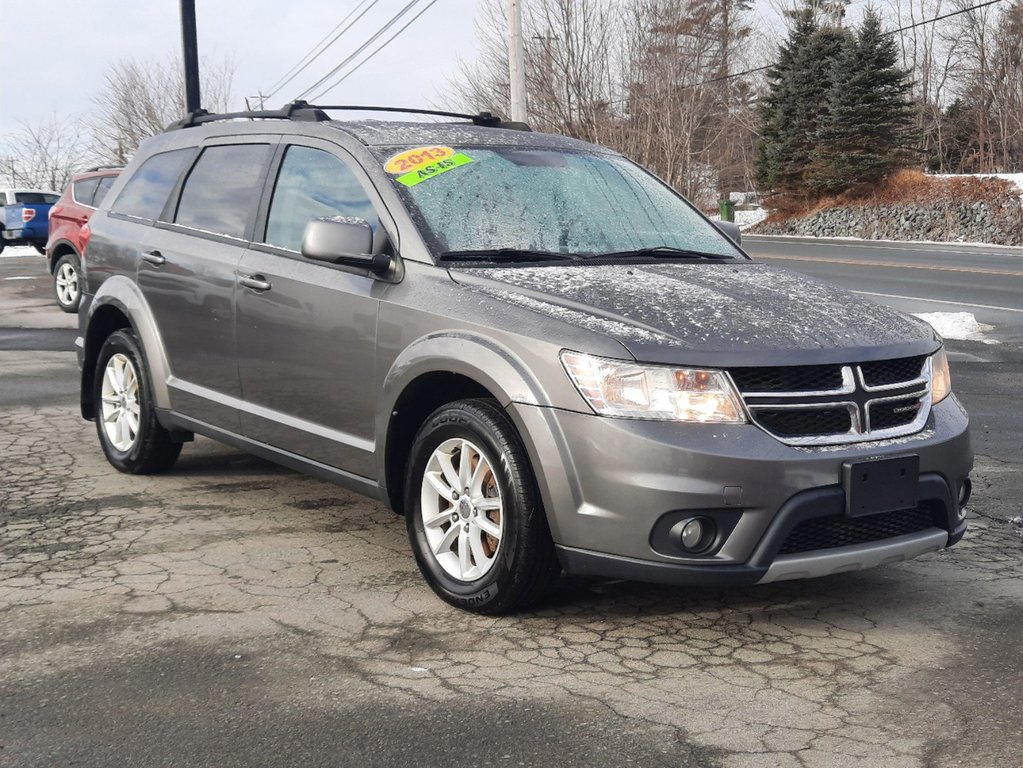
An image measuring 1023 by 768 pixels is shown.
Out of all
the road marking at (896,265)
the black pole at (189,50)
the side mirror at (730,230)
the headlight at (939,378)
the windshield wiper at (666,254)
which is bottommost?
the road marking at (896,265)

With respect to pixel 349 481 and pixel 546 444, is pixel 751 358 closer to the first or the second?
pixel 546 444

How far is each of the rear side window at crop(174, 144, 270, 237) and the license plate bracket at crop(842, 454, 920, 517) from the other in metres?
2.98

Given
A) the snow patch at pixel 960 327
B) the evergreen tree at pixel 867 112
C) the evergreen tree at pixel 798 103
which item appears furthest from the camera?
the evergreen tree at pixel 798 103

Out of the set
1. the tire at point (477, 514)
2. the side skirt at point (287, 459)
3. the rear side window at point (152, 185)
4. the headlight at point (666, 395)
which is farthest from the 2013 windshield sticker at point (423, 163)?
the rear side window at point (152, 185)

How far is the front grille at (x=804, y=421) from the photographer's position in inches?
155

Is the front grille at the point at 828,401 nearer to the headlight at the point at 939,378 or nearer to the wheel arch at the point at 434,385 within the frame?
the headlight at the point at 939,378

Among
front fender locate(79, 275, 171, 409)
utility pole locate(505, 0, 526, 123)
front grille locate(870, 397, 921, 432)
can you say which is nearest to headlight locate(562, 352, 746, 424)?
front grille locate(870, 397, 921, 432)

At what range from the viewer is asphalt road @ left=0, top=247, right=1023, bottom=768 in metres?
3.28

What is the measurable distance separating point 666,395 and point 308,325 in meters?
1.78

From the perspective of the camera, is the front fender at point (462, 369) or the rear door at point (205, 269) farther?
the rear door at point (205, 269)

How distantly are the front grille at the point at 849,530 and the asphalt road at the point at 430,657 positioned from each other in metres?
0.35

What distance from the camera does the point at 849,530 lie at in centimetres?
406

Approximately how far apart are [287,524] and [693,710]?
103 inches

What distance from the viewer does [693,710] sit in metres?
3.52
